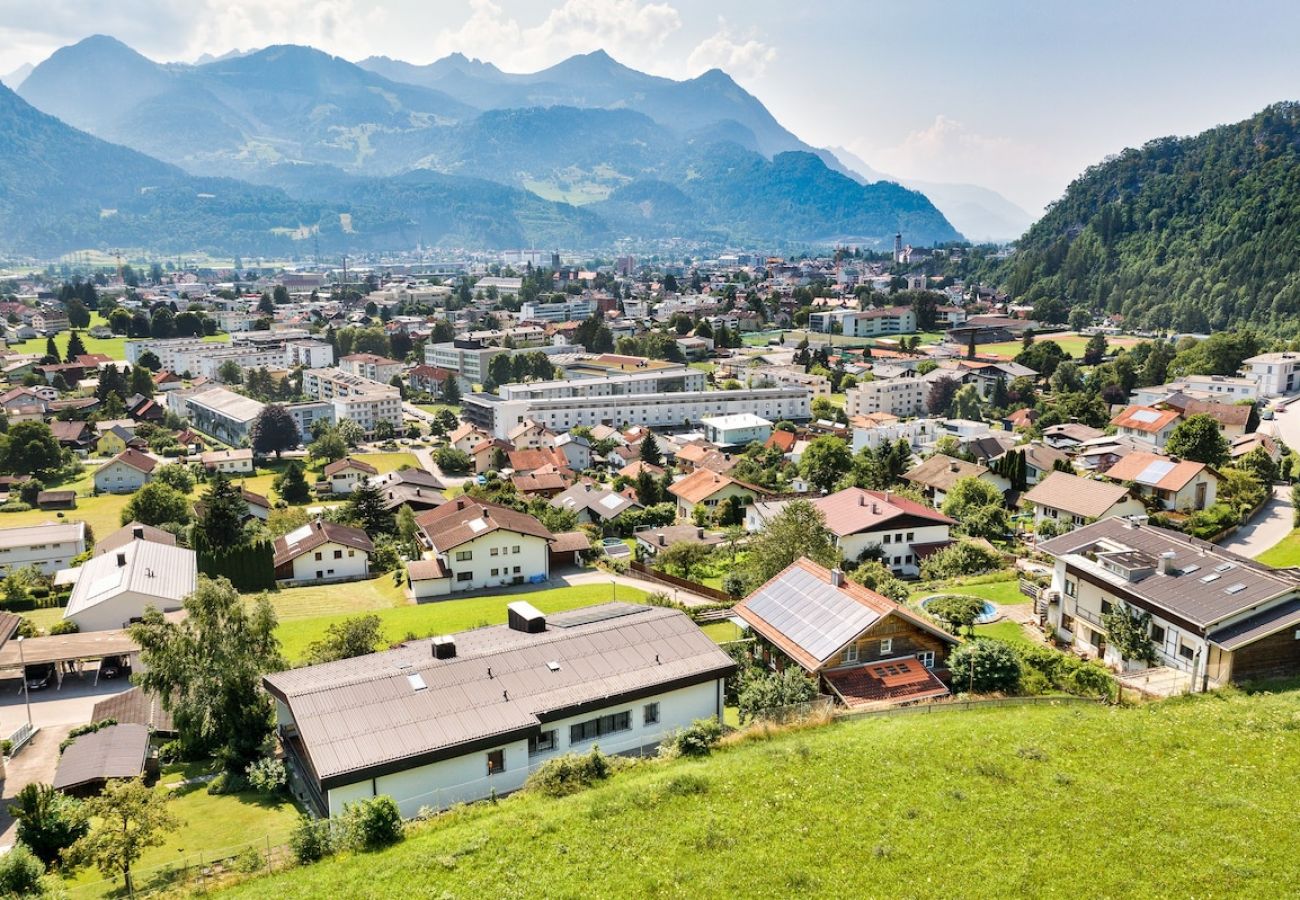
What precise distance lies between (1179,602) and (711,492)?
29396mm

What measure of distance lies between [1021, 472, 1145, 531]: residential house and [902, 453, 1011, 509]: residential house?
16.0 feet

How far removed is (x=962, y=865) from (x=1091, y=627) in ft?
45.5

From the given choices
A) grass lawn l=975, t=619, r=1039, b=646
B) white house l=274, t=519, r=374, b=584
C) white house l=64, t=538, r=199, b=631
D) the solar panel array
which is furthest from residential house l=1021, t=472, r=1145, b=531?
white house l=64, t=538, r=199, b=631

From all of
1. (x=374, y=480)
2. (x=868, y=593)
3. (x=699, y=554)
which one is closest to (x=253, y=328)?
(x=374, y=480)

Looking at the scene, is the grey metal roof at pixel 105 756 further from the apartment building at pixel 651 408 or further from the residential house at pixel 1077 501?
the apartment building at pixel 651 408

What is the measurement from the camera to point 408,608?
34.1m

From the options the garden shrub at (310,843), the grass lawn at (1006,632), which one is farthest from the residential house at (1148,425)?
the garden shrub at (310,843)

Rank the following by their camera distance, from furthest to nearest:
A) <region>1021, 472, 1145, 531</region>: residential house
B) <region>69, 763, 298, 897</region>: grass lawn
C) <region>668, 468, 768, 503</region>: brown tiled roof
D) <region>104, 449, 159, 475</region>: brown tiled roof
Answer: <region>104, 449, 159, 475</region>: brown tiled roof, <region>668, 468, 768, 503</region>: brown tiled roof, <region>1021, 472, 1145, 531</region>: residential house, <region>69, 763, 298, 897</region>: grass lawn

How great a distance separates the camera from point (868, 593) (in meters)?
20.9

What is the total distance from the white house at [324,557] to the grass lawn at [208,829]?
2203cm

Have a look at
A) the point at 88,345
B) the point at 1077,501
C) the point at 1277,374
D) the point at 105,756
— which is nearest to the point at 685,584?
the point at 1077,501

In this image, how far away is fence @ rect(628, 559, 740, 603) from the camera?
1273 inches

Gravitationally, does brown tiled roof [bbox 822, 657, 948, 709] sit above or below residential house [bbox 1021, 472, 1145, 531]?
above

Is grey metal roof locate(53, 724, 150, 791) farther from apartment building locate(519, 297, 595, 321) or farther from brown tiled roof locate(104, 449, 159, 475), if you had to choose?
apartment building locate(519, 297, 595, 321)
